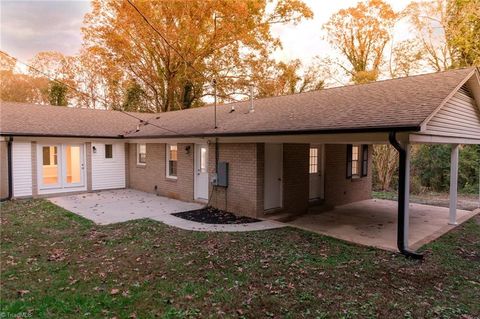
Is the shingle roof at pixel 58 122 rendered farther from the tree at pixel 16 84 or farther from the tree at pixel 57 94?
the tree at pixel 16 84

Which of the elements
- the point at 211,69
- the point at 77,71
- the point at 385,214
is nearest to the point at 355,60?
the point at 211,69

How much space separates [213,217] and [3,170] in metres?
8.12

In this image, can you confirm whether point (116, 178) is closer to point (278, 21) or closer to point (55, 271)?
point (55, 271)

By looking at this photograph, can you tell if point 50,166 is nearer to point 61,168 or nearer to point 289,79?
point 61,168

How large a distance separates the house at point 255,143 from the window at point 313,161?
0.21ft

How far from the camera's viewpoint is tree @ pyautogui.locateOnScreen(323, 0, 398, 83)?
885 inches

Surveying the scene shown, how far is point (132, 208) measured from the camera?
1016cm

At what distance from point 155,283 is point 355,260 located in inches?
139

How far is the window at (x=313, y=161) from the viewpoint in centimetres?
1083

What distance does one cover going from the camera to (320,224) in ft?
27.9

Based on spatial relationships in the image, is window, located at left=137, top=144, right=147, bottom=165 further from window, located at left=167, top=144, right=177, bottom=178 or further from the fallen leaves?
the fallen leaves

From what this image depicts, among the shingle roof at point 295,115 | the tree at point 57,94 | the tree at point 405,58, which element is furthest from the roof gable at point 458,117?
the tree at point 57,94

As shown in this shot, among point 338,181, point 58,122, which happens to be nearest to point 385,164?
point 338,181

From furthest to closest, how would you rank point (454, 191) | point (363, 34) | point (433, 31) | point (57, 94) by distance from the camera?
point (363, 34) < point (57, 94) < point (433, 31) < point (454, 191)
